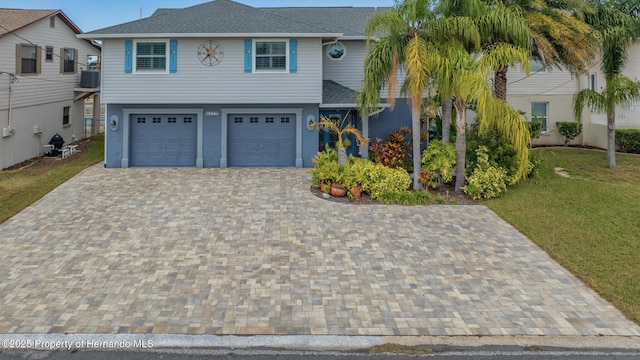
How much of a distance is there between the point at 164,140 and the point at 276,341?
46.3 feet

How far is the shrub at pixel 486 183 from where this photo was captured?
14406 mm

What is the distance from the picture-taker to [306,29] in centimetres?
1788

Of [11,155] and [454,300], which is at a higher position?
[11,155]

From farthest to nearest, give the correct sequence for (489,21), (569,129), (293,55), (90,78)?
(90,78) → (569,129) → (293,55) → (489,21)

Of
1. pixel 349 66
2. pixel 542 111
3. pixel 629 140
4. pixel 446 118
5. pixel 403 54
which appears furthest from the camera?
pixel 542 111

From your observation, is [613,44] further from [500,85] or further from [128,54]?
[128,54]

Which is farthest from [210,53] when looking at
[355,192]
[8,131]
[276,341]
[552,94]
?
[552,94]

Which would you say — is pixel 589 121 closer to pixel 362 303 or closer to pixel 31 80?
pixel 362 303

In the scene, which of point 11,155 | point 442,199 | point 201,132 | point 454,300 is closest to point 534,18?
point 442,199

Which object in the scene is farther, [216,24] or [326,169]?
[216,24]

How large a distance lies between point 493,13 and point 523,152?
435 cm

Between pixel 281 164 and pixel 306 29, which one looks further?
pixel 281 164

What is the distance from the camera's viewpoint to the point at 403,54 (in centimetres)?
1431

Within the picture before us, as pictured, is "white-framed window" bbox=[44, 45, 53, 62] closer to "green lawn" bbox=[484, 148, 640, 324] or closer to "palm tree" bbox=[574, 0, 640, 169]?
"green lawn" bbox=[484, 148, 640, 324]
